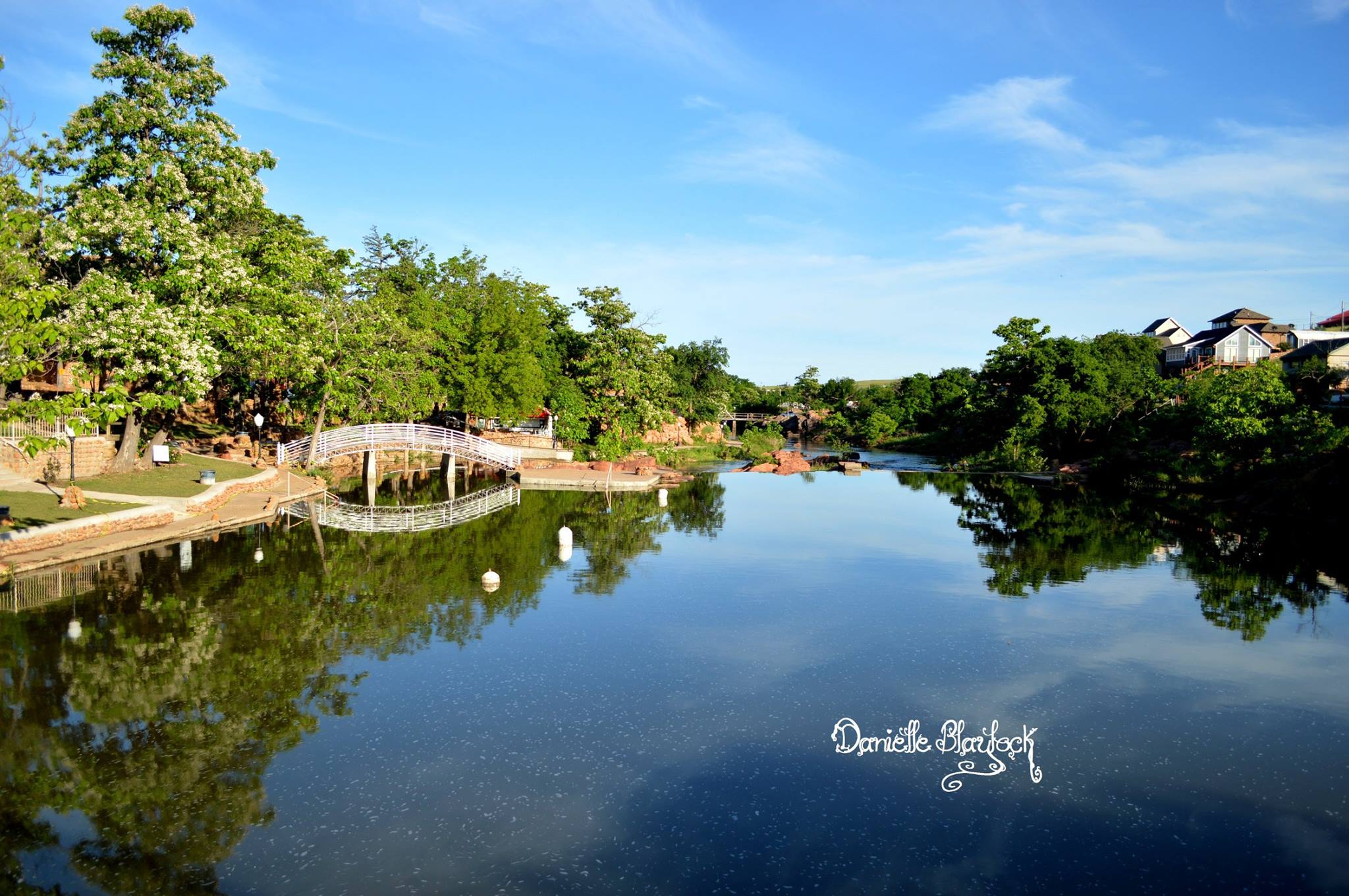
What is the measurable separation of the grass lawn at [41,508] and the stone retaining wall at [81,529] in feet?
1.67

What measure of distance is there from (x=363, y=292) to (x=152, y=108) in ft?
114

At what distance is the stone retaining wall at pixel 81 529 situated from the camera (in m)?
27.0

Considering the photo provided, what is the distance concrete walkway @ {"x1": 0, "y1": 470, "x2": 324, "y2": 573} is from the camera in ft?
88.5

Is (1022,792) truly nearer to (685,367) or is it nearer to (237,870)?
(237,870)

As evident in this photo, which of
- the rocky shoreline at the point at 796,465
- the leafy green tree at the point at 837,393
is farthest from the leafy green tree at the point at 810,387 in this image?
the rocky shoreline at the point at 796,465

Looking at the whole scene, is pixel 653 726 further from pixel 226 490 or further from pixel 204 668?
pixel 226 490

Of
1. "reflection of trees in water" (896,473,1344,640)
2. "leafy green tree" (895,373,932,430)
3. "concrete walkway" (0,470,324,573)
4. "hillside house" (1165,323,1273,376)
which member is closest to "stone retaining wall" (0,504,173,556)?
"concrete walkway" (0,470,324,573)

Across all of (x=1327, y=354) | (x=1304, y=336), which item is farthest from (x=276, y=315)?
(x=1304, y=336)

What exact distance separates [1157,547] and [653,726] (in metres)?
30.2

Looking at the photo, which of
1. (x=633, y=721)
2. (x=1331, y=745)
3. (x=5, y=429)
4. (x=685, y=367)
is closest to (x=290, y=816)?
(x=633, y=721)

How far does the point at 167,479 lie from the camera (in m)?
40.1

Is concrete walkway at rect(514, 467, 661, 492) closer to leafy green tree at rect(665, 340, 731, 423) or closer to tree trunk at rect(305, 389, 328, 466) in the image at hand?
tree trunk at rect(305, 389, 328, 466)

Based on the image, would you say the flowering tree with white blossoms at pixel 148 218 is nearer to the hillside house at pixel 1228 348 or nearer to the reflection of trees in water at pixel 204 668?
the reflection of trees in water at pixel 204 668
